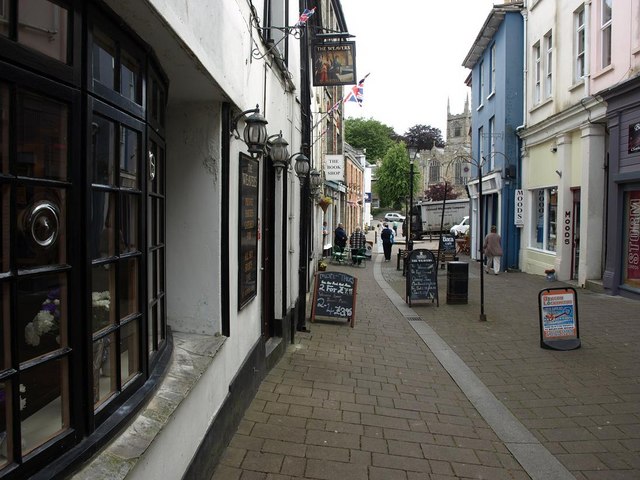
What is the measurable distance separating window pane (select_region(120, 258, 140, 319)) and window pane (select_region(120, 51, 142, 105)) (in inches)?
32.5

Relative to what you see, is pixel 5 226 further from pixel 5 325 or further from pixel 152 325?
pixel 152 325

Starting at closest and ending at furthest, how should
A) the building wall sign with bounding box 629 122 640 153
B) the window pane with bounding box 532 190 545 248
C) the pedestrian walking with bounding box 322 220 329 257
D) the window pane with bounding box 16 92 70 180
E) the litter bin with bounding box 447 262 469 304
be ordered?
the window pane with bounding box 16 92 70 180, the building wall sign with bounding box 629 122 640 153, the litter bin with bounding box 447 262 469 304, the window pane with bounding box 532 190 545 248, the pedestrian walking with bounding box 322 220 329 257

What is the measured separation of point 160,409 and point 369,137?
7070 centimetres

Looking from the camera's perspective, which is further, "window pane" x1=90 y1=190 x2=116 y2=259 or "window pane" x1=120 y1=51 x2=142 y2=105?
"window pane" x1=120 y1=51 x2=142 y2=105

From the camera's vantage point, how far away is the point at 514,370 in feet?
21.4

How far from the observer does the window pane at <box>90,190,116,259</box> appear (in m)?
2.22

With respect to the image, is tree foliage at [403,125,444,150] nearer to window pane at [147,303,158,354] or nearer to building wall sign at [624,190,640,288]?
building wall sign at [624,190,640,288]

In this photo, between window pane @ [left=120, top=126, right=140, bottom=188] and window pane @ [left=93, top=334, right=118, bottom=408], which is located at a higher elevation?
window pane @ [left=120, top=126, right=140, bottom=188]

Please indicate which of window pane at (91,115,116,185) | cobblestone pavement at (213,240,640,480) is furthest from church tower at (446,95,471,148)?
window pane at (91,115,116,185)

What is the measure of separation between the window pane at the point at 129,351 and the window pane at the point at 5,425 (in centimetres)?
87

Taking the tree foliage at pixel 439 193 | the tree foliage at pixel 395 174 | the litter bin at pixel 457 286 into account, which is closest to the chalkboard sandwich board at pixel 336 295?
the litter bin at pixel 457 286

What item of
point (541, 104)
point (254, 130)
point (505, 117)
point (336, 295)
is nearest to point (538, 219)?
point (541, 104)

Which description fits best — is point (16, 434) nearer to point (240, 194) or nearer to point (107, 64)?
point (107, 64)

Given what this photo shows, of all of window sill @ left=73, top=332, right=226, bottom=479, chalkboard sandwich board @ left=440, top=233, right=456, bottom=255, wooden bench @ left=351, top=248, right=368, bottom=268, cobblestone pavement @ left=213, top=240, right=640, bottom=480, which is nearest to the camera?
window sill @ left=73, top=332, right=226, bottom=479
